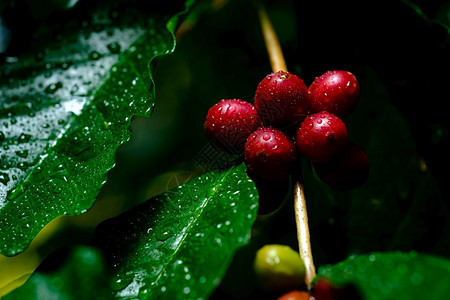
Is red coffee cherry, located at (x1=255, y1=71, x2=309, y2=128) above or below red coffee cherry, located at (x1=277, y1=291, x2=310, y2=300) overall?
above

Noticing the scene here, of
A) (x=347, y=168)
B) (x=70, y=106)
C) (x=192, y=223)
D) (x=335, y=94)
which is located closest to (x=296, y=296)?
(x=192, y=223)

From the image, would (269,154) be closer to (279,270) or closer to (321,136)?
(321,136)

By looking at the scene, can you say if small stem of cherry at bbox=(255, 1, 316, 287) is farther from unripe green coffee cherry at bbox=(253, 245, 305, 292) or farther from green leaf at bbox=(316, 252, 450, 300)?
green leaf at bbox=(316, 252, 450, 300)

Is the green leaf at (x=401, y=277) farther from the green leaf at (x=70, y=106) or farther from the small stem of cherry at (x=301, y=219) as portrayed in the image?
the green leaf at (x=70, y=106)

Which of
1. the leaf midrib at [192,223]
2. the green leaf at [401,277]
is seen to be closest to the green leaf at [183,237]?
the leaf midrib at [192,223]

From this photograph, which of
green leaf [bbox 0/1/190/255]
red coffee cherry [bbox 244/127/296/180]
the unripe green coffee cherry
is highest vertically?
green leaf [bbox 0/1/190/255]

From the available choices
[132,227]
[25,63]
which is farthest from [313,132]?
[25,63]

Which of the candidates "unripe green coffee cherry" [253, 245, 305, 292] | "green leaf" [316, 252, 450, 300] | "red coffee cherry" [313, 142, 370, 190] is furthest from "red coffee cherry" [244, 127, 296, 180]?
"green leaf" [316, 252, 450, 300]

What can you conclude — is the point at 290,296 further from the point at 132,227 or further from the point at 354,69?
the point at 354,69
